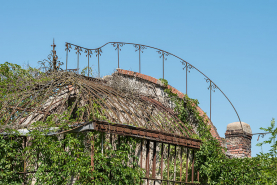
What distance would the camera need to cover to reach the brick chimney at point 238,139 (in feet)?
42.6

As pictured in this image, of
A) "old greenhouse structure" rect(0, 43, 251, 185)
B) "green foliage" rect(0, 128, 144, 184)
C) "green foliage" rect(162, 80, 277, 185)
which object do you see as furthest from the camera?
"green foliage" rect(162, 80, 277, 185)

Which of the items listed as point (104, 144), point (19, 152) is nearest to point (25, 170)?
point (19, 152)

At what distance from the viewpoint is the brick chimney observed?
1298 cm

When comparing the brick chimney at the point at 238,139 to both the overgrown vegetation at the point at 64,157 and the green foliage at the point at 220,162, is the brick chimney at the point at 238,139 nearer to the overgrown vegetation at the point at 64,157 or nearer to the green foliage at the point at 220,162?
A: the green foliage at the point at 220,162

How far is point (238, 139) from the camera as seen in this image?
13039mm

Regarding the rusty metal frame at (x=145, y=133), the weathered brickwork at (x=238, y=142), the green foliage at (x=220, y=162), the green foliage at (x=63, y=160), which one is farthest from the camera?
the weathered brickwork at (x=238, y=142)

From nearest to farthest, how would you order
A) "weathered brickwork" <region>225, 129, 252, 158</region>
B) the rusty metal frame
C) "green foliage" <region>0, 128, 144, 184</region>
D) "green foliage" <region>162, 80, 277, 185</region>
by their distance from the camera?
"green foliage" <region>0, 128, 144, 184</region> → the rusty metal frame → "green foliage" <region>162, 80, 277, 185</region> → "weathered brickwork" <region>225, 129, 252, 158</region>

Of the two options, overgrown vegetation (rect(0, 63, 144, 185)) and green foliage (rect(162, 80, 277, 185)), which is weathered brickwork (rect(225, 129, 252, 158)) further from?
overgrown vegetation (rect(0, 63, 144, 185))

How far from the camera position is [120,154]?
8.89m

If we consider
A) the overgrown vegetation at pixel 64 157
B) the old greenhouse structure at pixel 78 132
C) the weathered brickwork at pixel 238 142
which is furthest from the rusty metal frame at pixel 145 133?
the weathered brickwork at pixel 238 142

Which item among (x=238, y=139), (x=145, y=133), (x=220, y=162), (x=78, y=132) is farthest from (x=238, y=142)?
(x=78, y=132)

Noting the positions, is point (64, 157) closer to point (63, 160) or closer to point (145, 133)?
point (63, 160)

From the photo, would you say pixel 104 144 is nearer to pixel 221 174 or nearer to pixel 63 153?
pixel 63 153

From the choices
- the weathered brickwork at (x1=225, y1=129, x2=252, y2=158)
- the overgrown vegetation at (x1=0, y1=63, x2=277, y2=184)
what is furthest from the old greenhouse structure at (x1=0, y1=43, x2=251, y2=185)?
the weathered brickwork at (x1=225, y1=129, x2=252, y2=158)
